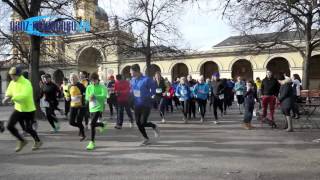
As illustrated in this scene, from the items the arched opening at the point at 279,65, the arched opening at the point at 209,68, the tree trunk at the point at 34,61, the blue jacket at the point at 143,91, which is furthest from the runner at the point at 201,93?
the arched opening at the point at 209,68

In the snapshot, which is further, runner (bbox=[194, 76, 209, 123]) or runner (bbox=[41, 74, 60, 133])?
runner (bbox=[194, 76, 209, 123])

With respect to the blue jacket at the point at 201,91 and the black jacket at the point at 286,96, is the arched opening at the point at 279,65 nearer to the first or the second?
the blue jacket at the point at 201,91

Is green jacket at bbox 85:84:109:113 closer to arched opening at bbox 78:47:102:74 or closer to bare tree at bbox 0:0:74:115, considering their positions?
bare tree at bbox 0:0:74:115

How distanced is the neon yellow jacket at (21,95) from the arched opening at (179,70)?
4118 centimetres

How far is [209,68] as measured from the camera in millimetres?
49219

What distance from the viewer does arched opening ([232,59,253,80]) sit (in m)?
46.9

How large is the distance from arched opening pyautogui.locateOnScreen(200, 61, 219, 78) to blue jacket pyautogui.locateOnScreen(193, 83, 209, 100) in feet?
109

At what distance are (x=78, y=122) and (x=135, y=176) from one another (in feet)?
15.2

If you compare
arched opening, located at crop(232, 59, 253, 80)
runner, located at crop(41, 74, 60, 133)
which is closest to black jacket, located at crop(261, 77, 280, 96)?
runner, located at crop(41, 74, 60, 133)

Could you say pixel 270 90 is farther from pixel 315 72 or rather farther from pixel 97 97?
pixel 315 72

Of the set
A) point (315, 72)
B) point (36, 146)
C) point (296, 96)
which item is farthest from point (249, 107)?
point (315, 72)

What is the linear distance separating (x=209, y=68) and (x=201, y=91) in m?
34.1

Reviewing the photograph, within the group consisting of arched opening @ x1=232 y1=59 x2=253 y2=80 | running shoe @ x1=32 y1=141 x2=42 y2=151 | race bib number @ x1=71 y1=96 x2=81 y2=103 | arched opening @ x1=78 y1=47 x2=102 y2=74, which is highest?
arched opening @ x1=78 y1=47 x2=102 y2=74

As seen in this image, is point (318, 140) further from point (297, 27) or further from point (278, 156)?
point (297, 27)
